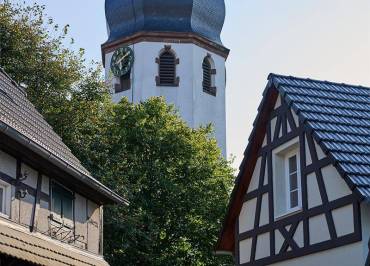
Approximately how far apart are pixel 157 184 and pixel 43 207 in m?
15.1

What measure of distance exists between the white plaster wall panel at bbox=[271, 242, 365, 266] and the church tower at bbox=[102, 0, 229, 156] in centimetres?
3299

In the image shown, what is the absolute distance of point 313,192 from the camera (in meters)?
15.9

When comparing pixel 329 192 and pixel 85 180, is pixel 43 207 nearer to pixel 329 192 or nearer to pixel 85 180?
pixel 85 180

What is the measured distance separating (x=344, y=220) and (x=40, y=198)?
6444mm

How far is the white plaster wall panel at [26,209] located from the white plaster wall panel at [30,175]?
0.82ft

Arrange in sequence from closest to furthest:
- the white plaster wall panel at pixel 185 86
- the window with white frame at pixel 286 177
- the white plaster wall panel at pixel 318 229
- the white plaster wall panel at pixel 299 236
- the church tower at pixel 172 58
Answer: the white plaster wall panel at pixel 318 229, the white plaster wall panel at pixel 299 236, the window with white frame at pixel 286 177, the white plaster wall panel at pixel 185 86, the church tower at pixel 172 58

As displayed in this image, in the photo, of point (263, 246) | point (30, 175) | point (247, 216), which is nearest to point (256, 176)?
point (247, 216)

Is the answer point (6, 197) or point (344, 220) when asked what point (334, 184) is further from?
point (6, 197)

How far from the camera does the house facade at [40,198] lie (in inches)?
658

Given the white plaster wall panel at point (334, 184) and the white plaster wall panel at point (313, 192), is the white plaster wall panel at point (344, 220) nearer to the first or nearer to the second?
the white plaster wall panel at point (334, 184)

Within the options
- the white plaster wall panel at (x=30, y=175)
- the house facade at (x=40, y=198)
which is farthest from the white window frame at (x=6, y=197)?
the white plaster wall panel at (x=30, y=175)

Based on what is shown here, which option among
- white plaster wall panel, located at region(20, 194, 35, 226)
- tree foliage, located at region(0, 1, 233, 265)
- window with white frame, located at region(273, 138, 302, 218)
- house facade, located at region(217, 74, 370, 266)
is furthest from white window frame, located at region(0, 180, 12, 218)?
tree foliage, located at region(0, 1, 233, 265)

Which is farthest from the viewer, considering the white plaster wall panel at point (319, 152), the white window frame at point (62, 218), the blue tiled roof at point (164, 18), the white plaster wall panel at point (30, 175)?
the blue tiled roof at point (164, 18)

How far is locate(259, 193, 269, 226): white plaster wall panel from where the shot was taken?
1748 cm
